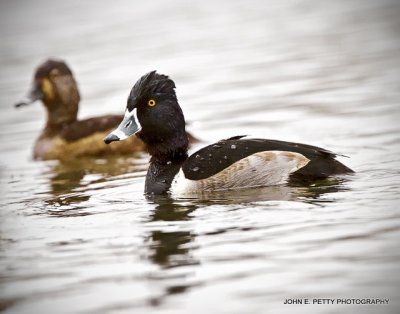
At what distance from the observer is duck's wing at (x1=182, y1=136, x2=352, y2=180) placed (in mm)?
7941

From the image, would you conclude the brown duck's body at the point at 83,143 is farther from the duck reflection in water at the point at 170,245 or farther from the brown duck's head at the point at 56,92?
the duck reflection in water at the point at 170,245

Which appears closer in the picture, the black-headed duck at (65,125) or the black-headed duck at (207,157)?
the black-headed duck at (207,157)

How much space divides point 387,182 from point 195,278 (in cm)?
268

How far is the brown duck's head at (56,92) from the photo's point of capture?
1220 cm

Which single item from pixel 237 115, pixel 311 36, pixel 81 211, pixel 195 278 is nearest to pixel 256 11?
pixel 311 36

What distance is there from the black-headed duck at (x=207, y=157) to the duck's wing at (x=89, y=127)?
9.67 ft

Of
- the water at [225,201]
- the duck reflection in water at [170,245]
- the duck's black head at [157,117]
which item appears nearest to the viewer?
the water at [225,201]

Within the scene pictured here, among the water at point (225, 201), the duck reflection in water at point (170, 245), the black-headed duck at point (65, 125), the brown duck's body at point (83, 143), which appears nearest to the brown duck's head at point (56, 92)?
the black-headed duck at point (65, 125)

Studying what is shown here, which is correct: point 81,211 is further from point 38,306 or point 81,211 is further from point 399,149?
point 399,149

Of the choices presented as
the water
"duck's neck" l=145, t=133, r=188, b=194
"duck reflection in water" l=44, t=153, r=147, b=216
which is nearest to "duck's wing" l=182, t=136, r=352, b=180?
the water

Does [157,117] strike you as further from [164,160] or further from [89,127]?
[89,127]

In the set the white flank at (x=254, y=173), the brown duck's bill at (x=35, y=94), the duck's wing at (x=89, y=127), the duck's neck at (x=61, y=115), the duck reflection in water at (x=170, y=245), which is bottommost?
the duck reflection in water at (x=170, y=245)

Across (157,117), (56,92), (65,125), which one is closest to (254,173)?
(157,117)

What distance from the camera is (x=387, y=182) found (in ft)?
26.2
